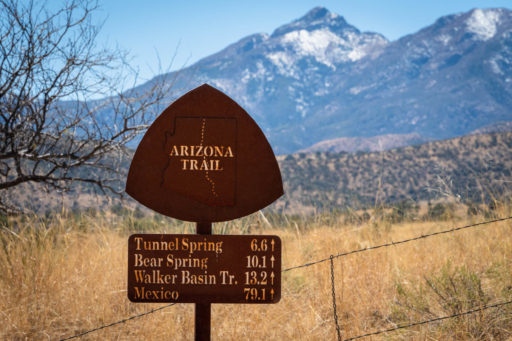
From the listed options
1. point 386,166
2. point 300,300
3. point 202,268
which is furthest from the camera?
point 386,166

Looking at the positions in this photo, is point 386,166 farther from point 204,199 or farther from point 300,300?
point 204,199

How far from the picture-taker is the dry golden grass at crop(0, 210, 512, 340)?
387 cm

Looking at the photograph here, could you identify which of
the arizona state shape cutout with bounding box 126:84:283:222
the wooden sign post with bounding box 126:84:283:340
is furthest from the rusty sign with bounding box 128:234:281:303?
the arizona state shape cutout with bounding box 126:84:283:222

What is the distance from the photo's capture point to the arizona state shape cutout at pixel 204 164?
2.79m

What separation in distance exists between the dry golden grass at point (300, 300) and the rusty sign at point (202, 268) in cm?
118

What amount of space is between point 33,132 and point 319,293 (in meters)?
3.82

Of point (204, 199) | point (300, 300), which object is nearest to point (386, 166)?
point (300, 300)

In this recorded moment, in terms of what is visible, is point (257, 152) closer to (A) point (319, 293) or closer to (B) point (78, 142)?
(A) point (319, 293)

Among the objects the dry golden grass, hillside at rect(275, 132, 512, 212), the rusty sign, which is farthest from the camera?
hillside at rect(275, 132, 512, 212)

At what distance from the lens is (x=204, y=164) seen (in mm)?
2785

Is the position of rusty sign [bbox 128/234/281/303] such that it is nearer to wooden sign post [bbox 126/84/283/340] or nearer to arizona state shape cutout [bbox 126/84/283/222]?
wooden sign post [bbox 126/84/283/340]

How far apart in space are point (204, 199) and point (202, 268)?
40 centimetres

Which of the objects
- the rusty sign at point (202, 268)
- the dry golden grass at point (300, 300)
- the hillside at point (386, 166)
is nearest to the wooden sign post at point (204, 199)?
the rusty sign at point (202, 268)

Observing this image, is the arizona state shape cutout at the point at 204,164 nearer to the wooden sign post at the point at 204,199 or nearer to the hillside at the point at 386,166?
the wooden sign post at the point at 204,199
